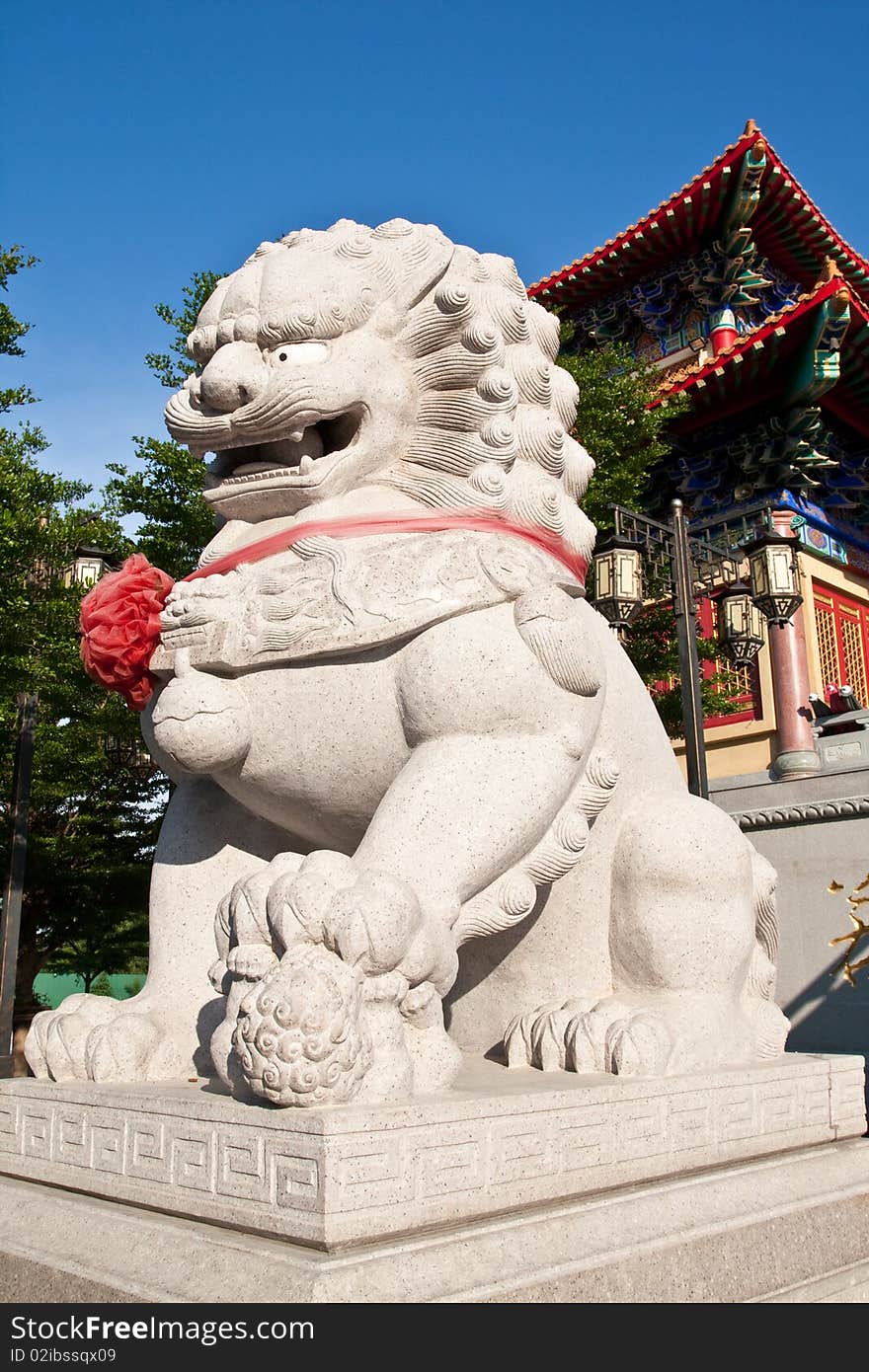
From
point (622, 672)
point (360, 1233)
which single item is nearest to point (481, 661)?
point (622, 672)

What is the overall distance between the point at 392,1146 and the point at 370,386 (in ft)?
4.76

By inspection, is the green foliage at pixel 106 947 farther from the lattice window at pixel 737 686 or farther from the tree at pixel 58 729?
the lattice window at pixel 737 686

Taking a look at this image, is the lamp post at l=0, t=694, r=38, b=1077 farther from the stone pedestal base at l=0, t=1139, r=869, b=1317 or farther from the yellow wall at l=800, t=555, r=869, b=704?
the yellow wall at l=800, t=555, r=869, b=704

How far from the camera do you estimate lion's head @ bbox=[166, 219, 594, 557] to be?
2193 millimetres

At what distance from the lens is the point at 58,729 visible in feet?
31.2

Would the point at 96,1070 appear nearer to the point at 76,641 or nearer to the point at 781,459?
the point at 76,641

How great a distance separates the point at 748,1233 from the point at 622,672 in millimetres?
1112

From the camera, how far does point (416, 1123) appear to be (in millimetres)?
1472

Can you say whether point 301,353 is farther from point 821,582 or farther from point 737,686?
point 821,582

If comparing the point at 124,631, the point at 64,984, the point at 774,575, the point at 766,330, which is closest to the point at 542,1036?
the point at 124,631

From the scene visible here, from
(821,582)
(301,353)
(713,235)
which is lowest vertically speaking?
(301,353)

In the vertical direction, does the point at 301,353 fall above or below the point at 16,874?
above

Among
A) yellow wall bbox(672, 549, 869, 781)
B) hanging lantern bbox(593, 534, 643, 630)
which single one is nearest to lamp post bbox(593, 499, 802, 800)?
hanging lantern bbox(593, 534, 643, 630)

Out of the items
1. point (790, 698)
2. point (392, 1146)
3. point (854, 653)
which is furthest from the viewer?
point (854, 653)
